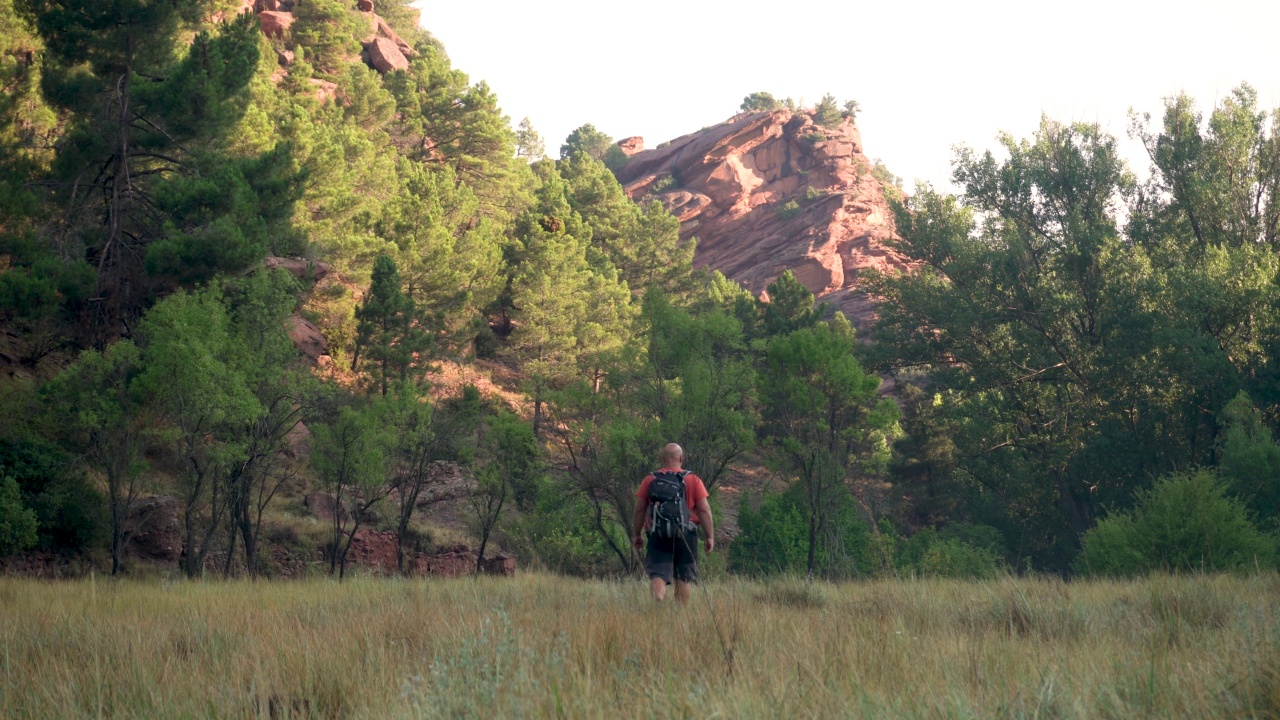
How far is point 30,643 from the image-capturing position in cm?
566

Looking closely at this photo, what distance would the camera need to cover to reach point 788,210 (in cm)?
8131

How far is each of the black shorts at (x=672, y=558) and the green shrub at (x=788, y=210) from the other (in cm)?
7554

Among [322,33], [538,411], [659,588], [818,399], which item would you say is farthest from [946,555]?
[322,33]

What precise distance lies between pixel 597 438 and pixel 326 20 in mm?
33972

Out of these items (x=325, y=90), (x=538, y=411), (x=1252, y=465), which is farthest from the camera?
(x=325, y=90)

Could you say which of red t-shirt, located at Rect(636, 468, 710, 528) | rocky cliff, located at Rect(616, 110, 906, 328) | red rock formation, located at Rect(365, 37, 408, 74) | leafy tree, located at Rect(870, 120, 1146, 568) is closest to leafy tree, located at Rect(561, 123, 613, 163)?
rocky cliff, located at Rect(616, 110, 906, 328)

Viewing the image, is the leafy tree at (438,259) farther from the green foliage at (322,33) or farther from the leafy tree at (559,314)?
the green foliage at (322,33)

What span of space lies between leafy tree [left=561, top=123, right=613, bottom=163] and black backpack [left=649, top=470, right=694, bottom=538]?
328 ft

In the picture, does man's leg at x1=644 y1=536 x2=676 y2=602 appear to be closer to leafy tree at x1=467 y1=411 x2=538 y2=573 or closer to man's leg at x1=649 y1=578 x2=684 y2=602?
man's leg at x1=649 y1=578 x2=684 y2=602

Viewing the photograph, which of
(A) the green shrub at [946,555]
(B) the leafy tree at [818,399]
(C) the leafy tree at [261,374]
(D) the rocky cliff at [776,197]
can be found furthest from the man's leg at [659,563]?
(D) the rocky cliff at [776,197]

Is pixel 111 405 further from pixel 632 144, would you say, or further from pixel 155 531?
pixel 632 144

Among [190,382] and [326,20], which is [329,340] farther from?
[326,20]

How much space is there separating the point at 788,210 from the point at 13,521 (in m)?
70.5

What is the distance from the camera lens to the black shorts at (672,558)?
25.6 ft
